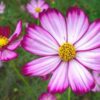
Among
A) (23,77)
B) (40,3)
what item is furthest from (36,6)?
(23,77)

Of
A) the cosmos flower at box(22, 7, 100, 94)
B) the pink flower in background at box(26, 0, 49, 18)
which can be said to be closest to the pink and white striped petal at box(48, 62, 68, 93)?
the cosmos flower at box(22, 7, 100, 94)

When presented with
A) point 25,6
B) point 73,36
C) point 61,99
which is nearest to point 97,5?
point 25,6

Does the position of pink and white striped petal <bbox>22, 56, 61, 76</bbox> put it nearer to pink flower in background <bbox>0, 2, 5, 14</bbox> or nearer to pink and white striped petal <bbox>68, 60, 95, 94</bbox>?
pink and white striped petal <bbox>68, 60, 95, 94</bbox>

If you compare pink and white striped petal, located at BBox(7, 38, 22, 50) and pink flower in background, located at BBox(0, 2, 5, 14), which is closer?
pink and white striped petal, located at BBox(7, 38, 22, 50)

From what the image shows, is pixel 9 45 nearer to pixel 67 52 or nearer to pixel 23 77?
pixel 67 52

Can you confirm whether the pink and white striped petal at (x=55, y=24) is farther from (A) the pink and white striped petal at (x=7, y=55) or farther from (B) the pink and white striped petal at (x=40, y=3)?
(B) the pink and white striped petal at (x=40, y=3)
